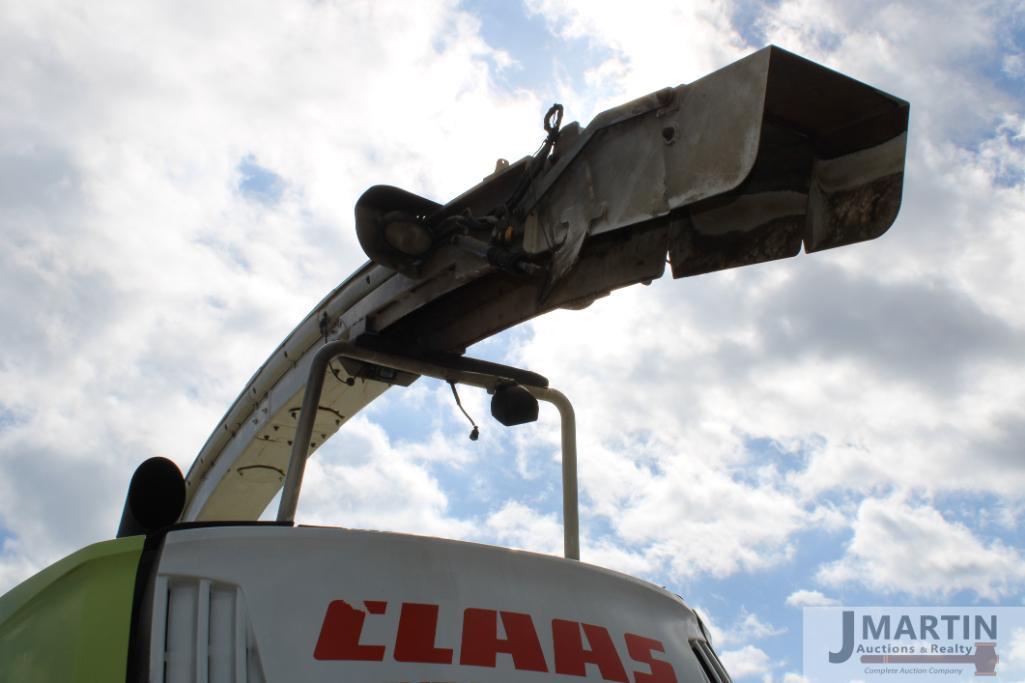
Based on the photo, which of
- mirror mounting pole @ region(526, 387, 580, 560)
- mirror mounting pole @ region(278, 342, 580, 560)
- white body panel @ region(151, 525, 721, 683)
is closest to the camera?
white body panel @ region(151, 525, 721, 683)

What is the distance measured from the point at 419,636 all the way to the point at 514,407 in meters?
1.48

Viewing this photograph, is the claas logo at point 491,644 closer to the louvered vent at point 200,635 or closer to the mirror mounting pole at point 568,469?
the louvered vent at point 200,635

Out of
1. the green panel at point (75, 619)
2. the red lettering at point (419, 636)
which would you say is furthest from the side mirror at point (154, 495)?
the red lettering at point (419, 636)

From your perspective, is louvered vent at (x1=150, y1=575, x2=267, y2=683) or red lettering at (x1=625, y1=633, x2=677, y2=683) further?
red lettering at (x1=625, y1=633, x2=677, y2=683)

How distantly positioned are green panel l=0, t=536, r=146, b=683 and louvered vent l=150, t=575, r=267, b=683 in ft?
0.30

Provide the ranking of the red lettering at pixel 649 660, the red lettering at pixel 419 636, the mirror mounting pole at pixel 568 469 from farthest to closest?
the mirror mounting pole at pixel 568 469
the red lettering at pixel 649 660
the red lettering at pixel 419 636

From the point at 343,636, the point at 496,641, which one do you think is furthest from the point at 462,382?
the point at 343,636

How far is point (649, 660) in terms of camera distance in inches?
131

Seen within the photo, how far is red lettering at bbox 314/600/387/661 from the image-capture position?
280 centimetres

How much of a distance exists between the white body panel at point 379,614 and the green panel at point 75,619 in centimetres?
10

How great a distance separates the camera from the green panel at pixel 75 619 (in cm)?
266

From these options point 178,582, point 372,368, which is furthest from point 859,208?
point 178,582

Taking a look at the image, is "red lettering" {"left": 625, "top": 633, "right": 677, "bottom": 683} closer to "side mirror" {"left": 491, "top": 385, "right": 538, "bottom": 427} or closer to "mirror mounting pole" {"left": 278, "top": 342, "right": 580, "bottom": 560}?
"mirror mounting pole" {"left": 278, "top": 342, "right": 580, "bottom": 560}

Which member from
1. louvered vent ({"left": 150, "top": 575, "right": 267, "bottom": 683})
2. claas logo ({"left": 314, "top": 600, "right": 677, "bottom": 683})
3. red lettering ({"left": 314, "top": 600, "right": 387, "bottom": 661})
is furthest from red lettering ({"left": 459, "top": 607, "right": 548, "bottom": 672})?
louvered vent ({"left": 150, "top": 575, "right": 267, "bottom": 683})
